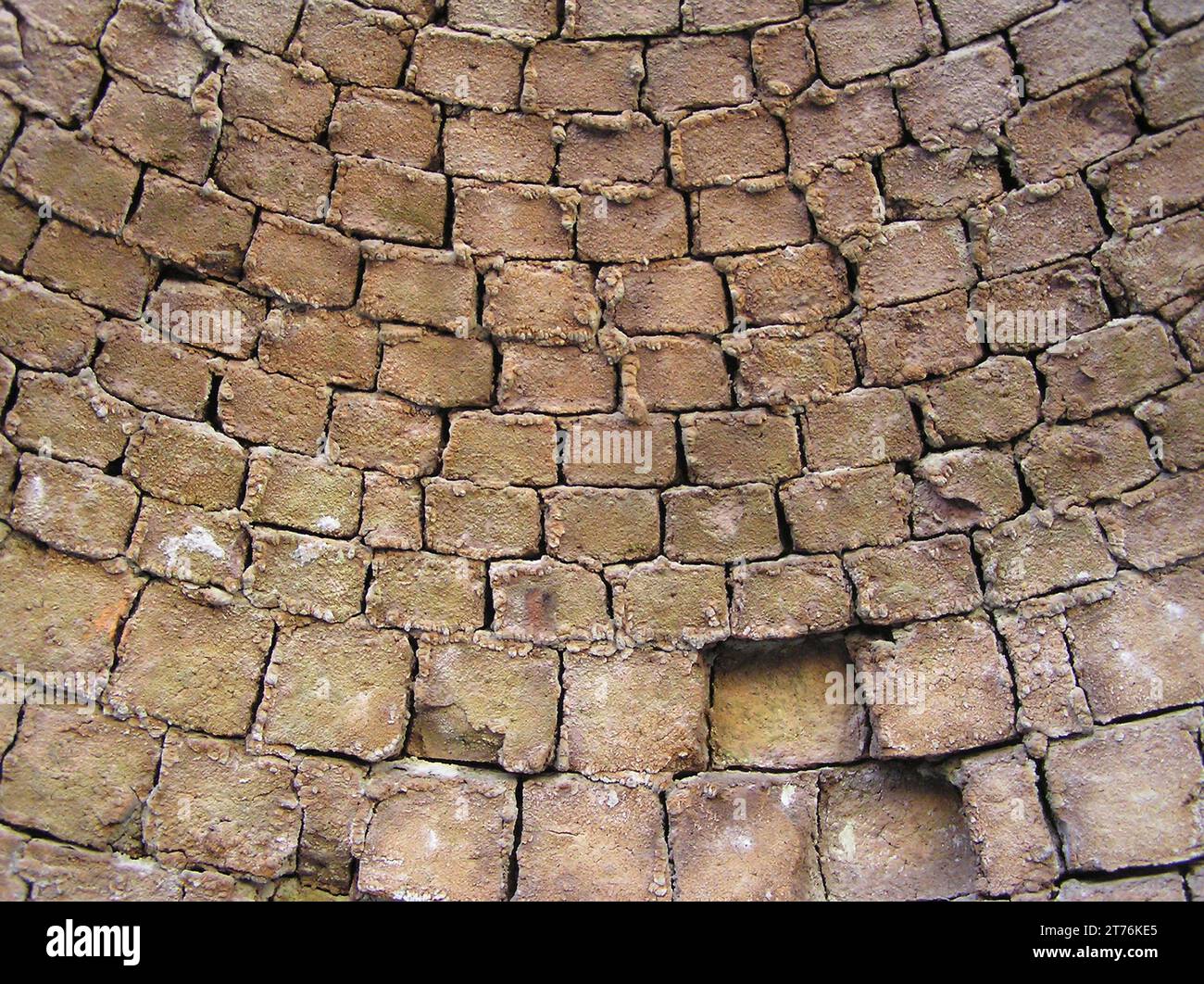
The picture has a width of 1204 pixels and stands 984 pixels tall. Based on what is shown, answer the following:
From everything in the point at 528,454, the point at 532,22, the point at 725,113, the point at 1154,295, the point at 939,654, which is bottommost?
the point at 939,654

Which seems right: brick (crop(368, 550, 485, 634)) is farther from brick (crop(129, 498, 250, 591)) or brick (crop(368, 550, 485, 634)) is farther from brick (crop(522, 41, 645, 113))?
brick (crop(522, 41, 645, 113))

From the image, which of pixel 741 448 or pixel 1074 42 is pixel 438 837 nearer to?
pixel 741 448

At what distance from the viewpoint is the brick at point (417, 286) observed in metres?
4.34

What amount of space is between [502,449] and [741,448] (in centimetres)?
105

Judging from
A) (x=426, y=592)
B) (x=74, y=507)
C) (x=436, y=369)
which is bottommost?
(x=426, y=592)

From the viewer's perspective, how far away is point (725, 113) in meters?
4.46

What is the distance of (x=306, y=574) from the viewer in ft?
13.5

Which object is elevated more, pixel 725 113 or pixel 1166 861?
pixel 725 113

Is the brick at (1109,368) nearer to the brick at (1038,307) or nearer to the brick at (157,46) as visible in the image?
the brick at (1038,307)

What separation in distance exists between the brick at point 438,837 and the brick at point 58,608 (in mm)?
1190

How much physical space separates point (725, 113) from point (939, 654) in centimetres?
254

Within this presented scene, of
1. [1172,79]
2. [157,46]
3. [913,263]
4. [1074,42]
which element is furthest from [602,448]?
[1172,79]

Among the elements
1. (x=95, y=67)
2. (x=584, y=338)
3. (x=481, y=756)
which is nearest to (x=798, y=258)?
(x=584, y=338)
